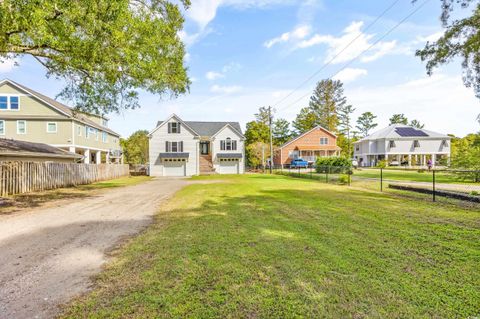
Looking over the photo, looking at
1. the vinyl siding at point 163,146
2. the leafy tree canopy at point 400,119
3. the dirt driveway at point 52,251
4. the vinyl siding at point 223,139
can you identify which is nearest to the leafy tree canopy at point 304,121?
the vinyl siding at point 223,139

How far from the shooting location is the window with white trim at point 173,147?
31141 millimetres

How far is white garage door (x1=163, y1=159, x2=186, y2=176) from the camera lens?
3114 cm

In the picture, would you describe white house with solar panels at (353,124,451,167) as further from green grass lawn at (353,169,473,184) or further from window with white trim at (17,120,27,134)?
window with white trim at (17,120,27,134)

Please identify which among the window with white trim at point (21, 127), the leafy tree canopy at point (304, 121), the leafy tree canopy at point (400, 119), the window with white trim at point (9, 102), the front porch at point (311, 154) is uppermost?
the leafy tree canopy at point (400, 119)

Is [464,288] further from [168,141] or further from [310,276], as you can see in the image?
[168,141]

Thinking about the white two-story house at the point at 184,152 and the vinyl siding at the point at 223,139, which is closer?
the white two-story house at the point at 184,152

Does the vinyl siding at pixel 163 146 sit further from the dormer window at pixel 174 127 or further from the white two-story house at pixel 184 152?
the dormer window at pixel 174 127

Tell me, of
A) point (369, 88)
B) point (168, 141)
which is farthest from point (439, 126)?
point (168, 141)

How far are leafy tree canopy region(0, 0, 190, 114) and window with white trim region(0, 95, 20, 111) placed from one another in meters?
17.1

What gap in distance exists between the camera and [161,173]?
3098 cm

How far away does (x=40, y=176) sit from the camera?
14398 millimetres

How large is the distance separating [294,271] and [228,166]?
3053 centimetres

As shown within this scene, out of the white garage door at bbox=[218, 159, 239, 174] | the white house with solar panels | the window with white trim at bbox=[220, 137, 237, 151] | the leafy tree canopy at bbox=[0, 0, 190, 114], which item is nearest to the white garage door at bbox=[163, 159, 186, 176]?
the white garage door at bbox=[218, 159, 239, 174]

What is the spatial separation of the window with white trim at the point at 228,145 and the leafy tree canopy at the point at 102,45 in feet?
70.8
